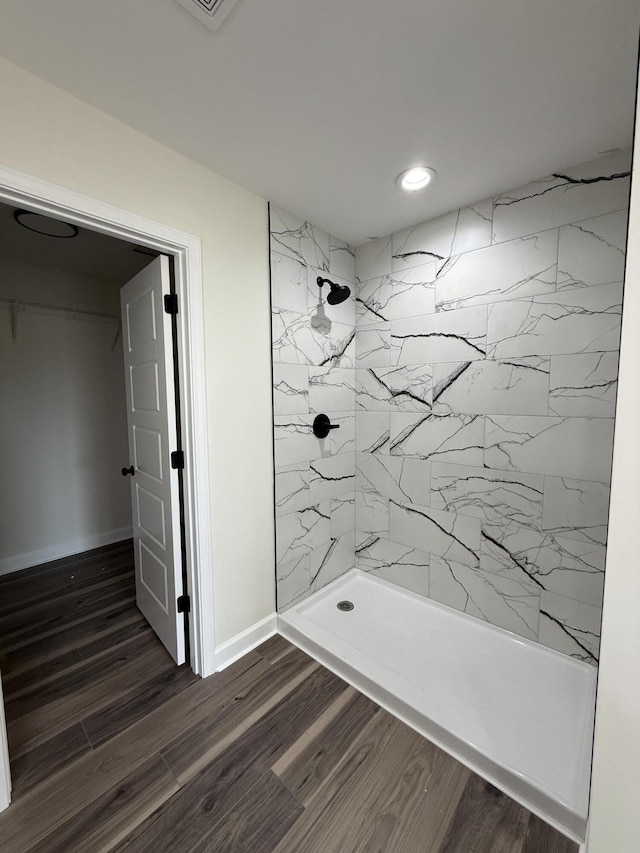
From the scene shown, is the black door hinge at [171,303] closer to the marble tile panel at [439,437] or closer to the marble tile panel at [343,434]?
the marble tile panel at [343,434]

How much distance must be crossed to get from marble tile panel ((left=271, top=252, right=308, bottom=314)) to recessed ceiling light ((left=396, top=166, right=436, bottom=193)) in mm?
699

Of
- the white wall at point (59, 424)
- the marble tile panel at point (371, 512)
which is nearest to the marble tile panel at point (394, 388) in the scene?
the marble tile panel at point (371, 512)

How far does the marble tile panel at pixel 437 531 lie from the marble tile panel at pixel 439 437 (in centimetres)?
37

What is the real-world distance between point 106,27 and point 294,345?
4.55 ft

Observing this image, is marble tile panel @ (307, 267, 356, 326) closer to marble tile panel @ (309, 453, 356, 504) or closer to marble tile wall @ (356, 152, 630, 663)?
marble tile wall @ (356, 152, 630, 663)

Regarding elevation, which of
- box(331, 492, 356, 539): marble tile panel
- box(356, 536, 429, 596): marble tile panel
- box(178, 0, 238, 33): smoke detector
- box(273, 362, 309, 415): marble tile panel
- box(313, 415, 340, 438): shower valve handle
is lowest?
box(356, 536, 429, 596): marble tile panel

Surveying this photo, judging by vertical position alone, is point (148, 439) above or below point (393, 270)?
below

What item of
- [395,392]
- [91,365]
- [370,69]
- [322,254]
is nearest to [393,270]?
[322,254]

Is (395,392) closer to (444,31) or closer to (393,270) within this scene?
(393,270)

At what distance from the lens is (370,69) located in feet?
3.79

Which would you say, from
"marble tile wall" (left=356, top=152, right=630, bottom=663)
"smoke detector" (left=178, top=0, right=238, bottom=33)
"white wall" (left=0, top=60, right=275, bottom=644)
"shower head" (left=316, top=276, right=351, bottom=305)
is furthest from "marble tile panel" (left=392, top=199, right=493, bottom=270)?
"smoke detector" (left=178, top=0, right=238, bottom=33)

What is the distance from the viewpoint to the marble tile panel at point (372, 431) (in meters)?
2.44

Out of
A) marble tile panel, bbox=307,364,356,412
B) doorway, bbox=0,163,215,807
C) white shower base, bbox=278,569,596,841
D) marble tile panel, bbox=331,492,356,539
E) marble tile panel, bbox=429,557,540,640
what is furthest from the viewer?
marble tile panel, bbox=331,492,356,539

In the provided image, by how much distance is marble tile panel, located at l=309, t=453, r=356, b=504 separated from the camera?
2.33 metres
